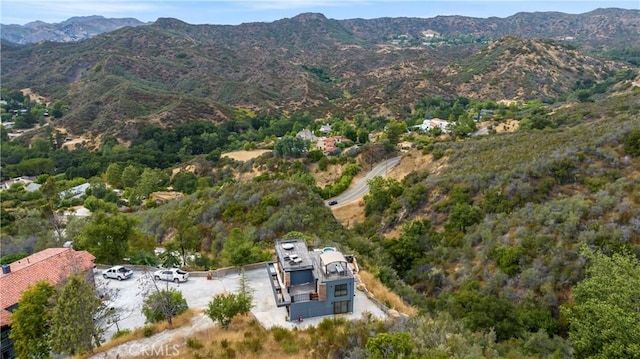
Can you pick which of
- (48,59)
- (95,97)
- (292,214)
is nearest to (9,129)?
(95,97)

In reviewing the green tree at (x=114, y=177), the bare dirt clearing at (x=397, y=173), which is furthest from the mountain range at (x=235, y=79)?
the bare dirt clearing at (x=397, y=173)

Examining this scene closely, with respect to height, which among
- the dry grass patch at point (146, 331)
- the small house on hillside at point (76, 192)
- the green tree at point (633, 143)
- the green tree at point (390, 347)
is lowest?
the small house on hillside at point (76, 192)

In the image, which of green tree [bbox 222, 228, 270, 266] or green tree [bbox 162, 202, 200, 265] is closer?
green tree [bbox 222, 228, 270, 266]

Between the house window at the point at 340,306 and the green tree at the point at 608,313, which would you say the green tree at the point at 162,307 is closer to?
the house window at the point at 340,306

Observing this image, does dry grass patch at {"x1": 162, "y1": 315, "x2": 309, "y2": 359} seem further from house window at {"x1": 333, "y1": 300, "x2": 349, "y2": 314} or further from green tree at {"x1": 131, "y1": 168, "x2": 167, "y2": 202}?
green tree at {"x1": 131, "y1": 168, "x2": 167, "y2": 202}

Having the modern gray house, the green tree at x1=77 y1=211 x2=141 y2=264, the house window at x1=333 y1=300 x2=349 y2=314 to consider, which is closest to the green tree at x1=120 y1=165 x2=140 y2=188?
the green tree at x1=77 y1=211 x2=141 y2=264

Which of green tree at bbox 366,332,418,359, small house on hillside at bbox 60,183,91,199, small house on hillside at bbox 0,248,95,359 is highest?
green tree at bbox 366,332,418,359

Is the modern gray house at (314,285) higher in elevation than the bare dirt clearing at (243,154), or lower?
higher
